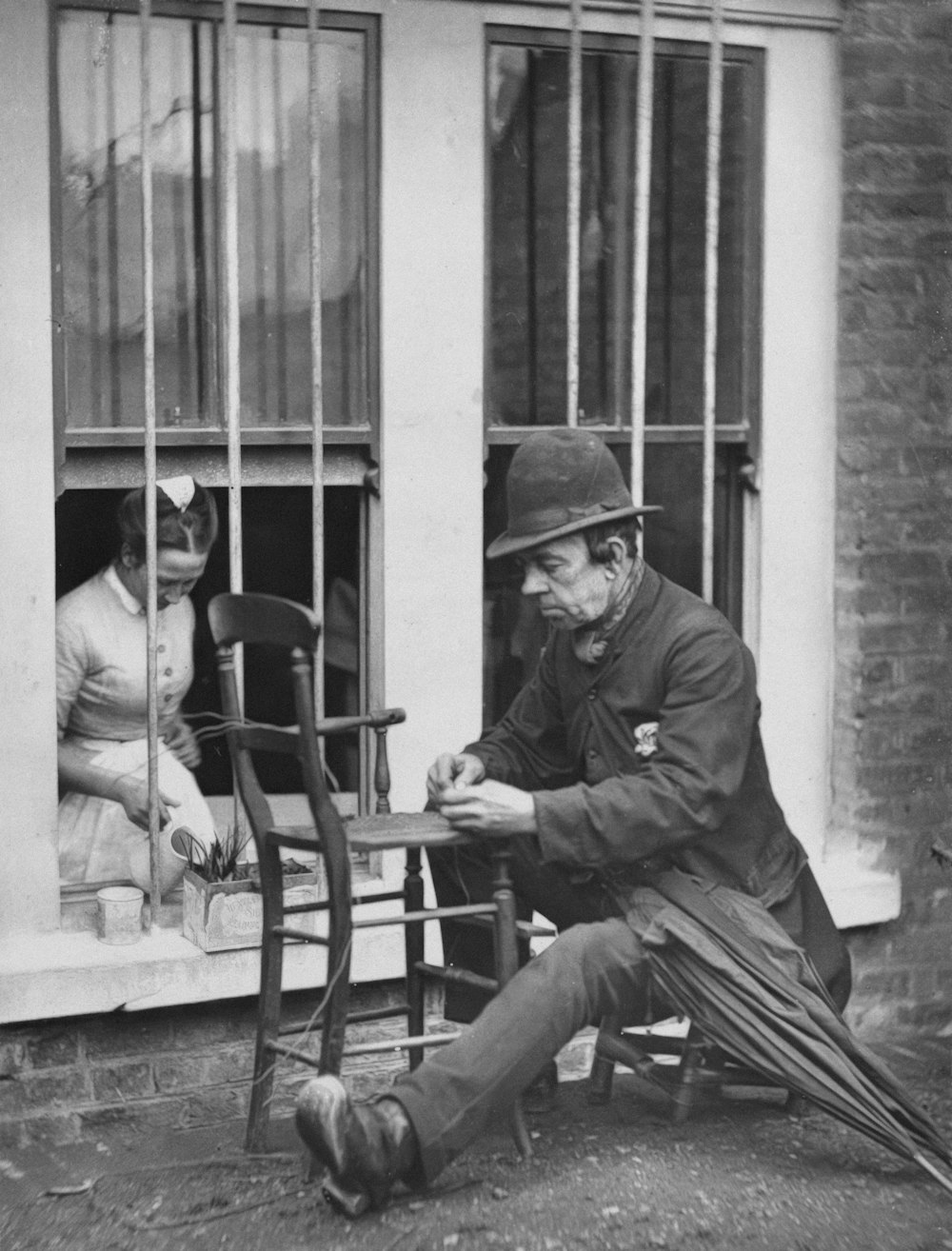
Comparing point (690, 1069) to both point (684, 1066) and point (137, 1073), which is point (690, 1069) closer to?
point (684, 1066)

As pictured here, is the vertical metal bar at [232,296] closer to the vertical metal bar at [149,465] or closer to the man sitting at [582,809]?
the vertical metal bar at [149,465]

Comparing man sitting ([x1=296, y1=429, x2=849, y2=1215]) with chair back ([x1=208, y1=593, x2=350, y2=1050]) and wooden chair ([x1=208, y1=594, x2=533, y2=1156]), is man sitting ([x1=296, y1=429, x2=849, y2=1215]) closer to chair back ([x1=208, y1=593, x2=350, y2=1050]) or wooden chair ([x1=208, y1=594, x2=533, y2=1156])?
wooden chair ([x1=208, y1=594, x2=533, y2=1156])

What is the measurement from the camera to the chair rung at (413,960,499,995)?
433cm

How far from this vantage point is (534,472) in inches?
171

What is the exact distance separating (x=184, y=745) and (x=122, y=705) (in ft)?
1.25

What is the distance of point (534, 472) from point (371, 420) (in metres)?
0.87

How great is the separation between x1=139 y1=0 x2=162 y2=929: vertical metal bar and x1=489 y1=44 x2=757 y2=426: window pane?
1.01 m

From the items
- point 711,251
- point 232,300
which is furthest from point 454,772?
point 711,251

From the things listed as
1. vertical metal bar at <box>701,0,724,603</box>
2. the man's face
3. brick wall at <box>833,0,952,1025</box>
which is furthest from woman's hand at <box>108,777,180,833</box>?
brick wall at <box>833,0,952,1025</box>

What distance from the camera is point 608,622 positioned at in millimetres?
4484

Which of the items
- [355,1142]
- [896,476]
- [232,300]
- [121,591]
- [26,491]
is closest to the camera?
[355,1142]

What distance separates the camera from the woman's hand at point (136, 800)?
16.3ft

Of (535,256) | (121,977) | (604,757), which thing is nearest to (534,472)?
(604,757)

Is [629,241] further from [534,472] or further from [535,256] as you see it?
[534,472]
